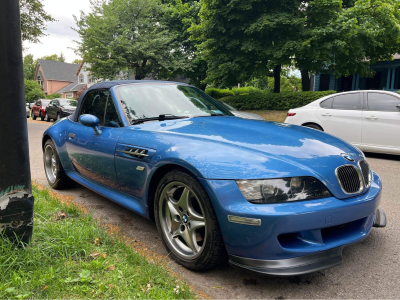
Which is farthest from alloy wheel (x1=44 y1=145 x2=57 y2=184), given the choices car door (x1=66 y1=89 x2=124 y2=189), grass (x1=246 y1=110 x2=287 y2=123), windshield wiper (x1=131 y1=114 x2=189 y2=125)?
grass (x1=246 y1=110 x2=287 y2=123)

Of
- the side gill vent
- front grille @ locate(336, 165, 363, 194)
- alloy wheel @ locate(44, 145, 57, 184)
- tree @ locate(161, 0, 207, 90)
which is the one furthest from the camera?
tree @ locate(161, 0, 207, 90)

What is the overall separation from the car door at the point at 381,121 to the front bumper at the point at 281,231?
5572mm

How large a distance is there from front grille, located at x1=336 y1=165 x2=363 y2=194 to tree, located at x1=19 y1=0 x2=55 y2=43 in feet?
75.5

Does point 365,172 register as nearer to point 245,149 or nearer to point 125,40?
point 245,149

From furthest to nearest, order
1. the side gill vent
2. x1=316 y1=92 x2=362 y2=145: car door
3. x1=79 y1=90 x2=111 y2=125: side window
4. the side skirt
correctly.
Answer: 1. x1=316 y1=92 x2=362 y2=145: car door
2. x1=79 y1=90 x2=111 y2=125: side window
3. the side skirt
4. the side gill vent

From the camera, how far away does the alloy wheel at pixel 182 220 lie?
8.16 ft

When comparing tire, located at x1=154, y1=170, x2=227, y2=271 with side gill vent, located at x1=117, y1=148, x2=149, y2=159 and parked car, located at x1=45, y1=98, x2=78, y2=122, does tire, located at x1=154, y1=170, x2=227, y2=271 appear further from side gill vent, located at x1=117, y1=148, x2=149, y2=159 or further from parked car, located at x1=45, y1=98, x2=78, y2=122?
parked car, located at x1=45, y1=98, x2=78, y2=122

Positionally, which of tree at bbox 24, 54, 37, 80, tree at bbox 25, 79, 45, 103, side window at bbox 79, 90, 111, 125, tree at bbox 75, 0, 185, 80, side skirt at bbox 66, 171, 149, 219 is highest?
tree at bbox 24, 54, 37, 80

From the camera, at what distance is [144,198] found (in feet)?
9.52

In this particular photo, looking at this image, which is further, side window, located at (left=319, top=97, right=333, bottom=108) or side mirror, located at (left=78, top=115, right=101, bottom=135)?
side window, located at (left=319, top=97, right=333, bottom=108)

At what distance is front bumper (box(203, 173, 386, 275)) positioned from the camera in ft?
6.82

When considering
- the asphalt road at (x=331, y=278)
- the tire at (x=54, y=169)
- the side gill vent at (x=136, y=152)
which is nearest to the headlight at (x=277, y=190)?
the asphalt road at (x=331, y=278)

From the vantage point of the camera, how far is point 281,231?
207 centimetres

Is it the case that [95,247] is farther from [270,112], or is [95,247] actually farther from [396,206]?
[270,112]
